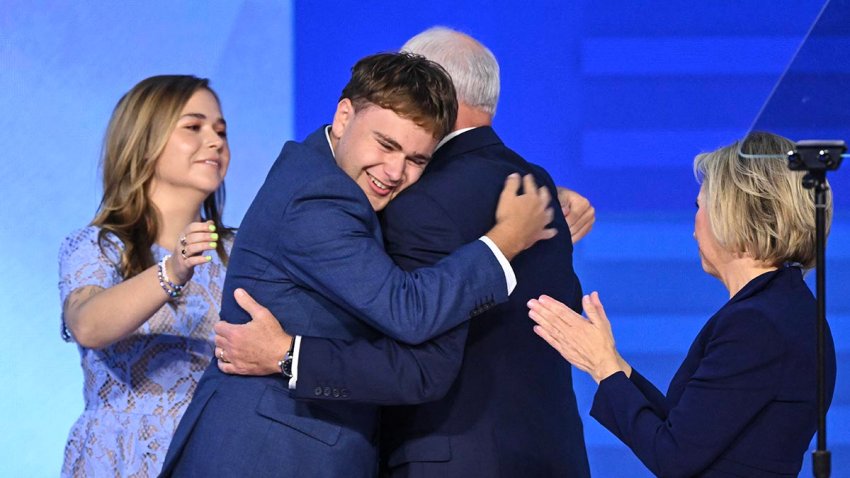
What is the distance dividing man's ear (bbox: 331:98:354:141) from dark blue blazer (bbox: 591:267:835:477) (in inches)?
29.6

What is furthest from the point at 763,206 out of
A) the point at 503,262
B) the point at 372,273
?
the point at 372,273

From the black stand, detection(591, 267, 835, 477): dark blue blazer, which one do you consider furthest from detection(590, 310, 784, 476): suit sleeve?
the black stand

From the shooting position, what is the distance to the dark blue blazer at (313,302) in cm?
192

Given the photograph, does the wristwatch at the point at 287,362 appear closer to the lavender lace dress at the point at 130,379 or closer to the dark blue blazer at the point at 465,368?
the dark blue blazer at the point at 465,368

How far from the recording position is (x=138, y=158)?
2.88m

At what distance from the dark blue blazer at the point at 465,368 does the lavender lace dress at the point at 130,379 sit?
29.6 inches

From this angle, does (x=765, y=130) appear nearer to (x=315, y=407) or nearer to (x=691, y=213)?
(x=315, y=407)

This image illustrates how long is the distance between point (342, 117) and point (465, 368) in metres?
0.51

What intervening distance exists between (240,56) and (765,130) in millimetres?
2356

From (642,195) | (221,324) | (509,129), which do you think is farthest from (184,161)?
(642,195)

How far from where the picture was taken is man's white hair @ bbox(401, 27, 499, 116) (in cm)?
229

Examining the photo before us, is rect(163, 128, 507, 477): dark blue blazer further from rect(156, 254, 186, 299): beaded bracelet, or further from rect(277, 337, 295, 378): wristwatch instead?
rect(156, 254, 186, 299): beaded bracelet

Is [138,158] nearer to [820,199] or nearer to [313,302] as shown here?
[313,302]

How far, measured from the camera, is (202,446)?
198cm
